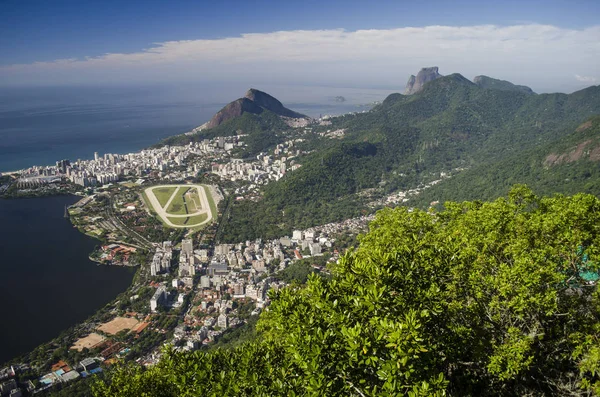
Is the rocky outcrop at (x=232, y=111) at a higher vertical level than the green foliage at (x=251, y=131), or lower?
higher

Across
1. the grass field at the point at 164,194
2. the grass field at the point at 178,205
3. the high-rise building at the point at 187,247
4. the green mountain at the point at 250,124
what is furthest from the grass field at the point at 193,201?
the green mountain at the point at 250,124

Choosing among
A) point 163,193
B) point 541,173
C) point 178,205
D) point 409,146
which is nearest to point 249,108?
point 409,146

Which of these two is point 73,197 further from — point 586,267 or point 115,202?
point 586,267

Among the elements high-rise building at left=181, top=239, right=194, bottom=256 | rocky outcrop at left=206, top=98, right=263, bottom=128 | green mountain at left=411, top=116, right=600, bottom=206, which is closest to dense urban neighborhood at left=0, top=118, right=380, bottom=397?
high-rise building at left=181, top=239, right=194, bottom=256

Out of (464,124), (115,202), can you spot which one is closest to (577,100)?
(464,124)

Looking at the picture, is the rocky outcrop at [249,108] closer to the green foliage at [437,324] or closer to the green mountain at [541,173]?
the green mountain at [541,173]

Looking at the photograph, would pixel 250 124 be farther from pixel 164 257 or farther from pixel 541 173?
pixel 541 173

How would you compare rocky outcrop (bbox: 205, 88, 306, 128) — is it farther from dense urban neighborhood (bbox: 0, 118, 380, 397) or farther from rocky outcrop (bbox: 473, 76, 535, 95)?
rocky outcrop (bbox: 473, 76, 535, 95)
